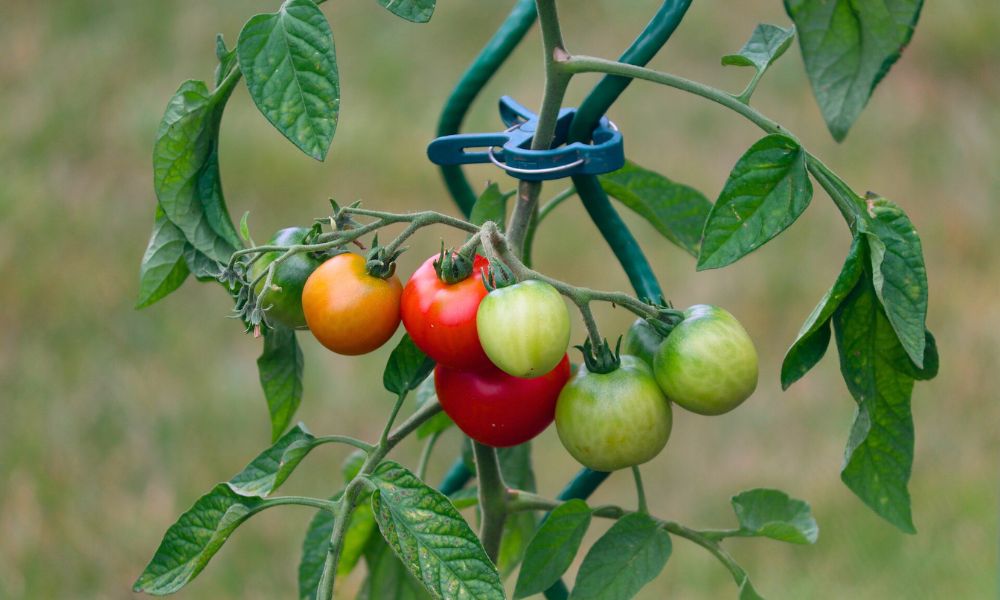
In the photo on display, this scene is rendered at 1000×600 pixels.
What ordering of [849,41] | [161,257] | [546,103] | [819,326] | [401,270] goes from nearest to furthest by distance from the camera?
[849,41] < [819,326] < [546,103] < [161,257] < [401,270]

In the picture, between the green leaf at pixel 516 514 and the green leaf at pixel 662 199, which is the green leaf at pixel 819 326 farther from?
the green leaf at pixel 516 514

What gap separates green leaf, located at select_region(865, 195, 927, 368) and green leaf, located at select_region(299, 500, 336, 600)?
19.4 inches

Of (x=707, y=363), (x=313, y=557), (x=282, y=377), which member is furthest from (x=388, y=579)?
(x=707, y=363)

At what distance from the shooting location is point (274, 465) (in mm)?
828

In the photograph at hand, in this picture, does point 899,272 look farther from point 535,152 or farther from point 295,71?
point 295,71

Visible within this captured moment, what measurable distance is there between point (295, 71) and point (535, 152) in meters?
0.18

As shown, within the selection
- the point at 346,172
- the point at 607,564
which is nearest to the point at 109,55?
the point at 346,172

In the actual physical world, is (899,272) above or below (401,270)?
below

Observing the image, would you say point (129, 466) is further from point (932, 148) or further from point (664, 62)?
point (932, 148)

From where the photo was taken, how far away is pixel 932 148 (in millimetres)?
2752

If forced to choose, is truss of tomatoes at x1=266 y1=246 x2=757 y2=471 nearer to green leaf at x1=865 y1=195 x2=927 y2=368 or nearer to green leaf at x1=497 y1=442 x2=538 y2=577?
green leaf at x1=865 y1=195 x2=927 y2=368

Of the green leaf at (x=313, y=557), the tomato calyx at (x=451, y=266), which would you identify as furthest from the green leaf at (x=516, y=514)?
the tomato calyx at (x=451, y=266)

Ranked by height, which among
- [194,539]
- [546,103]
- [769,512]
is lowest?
[769,512]

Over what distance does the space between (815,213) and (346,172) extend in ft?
3.69
